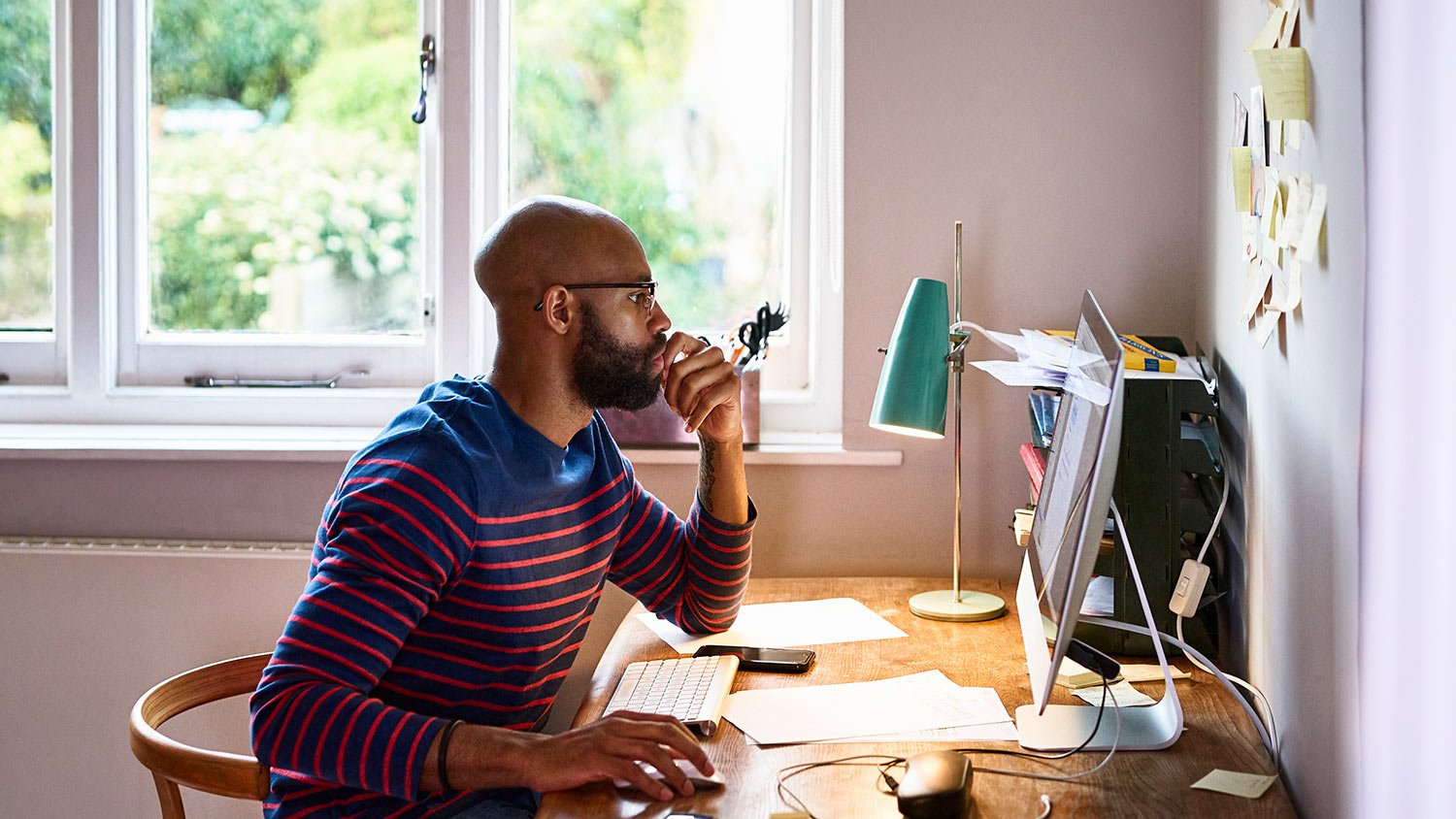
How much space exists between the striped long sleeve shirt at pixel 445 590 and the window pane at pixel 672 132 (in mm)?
777

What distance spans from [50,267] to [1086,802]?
2311 mm

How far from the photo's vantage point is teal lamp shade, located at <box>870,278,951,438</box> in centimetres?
174

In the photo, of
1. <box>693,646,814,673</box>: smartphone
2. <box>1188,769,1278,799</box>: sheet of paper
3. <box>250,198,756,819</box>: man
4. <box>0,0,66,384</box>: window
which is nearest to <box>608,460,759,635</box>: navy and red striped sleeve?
<box>250,198,756,819</box>: man

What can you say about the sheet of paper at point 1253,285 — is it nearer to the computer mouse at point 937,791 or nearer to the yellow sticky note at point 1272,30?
the yellow sticky note at point 1272,30

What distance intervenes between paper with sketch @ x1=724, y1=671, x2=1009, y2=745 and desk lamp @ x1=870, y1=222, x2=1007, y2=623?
12.8 inches

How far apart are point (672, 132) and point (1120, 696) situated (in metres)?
1.44

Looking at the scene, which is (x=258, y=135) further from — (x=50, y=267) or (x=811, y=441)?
(x=811, y=441)

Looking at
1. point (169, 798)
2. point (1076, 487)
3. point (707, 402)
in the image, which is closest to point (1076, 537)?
point (1076, 487)

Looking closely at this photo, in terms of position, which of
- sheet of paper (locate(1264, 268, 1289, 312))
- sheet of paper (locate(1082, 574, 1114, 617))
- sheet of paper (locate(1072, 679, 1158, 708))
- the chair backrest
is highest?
sheet of paper (locate(1264, 268, 1289, 312))

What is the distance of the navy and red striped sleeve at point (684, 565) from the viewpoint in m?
1.65

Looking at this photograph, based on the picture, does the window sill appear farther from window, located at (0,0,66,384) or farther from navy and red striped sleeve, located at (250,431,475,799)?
navy and red striped sleeve, located at (250,431,475,799)

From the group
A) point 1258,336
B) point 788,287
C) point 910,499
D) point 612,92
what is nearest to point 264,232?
point 612,92

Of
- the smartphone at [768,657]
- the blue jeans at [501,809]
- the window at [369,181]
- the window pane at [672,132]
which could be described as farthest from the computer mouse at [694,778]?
the window pane at [672,132]

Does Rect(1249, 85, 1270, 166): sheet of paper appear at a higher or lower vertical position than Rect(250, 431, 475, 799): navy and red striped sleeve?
higher
